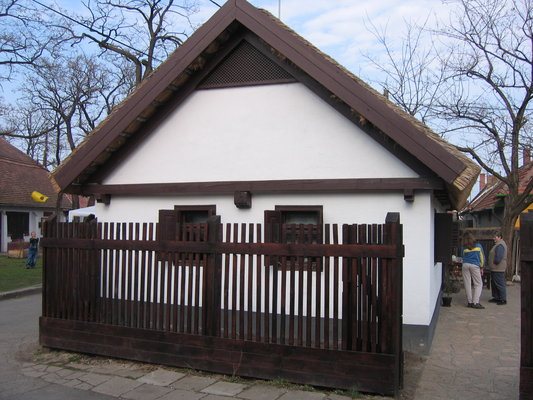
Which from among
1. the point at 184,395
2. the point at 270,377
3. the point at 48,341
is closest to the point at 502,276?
the point at 270,377

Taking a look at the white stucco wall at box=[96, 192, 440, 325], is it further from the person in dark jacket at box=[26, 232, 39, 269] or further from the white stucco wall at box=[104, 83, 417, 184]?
the person in dark jacket at box=[26, 232, 39, 269]

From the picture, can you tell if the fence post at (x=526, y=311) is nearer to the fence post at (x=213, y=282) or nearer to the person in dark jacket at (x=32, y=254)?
the fence post at (x=213, y=282)

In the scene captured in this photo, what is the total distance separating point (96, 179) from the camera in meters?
9.21

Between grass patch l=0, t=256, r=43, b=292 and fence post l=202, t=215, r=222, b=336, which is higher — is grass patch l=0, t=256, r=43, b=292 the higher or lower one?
the lower one

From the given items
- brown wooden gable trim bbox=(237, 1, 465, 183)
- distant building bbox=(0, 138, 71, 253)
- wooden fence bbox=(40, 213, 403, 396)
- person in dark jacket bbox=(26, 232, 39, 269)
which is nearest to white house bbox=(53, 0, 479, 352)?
brown wooden gable trim bbox=(237, 1, 465, 183)

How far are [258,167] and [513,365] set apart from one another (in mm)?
4874

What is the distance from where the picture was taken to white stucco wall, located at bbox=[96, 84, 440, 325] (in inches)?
288

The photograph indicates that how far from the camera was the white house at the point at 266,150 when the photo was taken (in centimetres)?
Result: 723

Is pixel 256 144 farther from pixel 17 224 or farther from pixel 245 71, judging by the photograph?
pixel 17 224

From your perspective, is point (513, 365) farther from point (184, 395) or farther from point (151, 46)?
point (151, 46)

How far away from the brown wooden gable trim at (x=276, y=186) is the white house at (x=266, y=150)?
0.7 inches

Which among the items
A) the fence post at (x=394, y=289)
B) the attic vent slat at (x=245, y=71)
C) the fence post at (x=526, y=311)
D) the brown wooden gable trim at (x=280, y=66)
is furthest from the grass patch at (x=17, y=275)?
the fence post at (x=526, y=311)

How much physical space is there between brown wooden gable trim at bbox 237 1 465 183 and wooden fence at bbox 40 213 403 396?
67.3 inches

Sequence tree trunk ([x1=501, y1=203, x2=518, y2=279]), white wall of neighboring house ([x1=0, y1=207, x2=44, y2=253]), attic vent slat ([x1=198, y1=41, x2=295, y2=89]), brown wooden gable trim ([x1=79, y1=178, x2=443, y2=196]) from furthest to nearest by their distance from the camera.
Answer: white wall of neighboring house ([x1=0, y1=207, x2=44, y2=253])
tree trunk ([x1=501, y1=203, x2=518, y2=279])
attic vent slat ([x1=198, y1=41, x2=295, y2=89])
brown wooden gable trim ([x1=79, y1=178, x2=443, y2=196])
